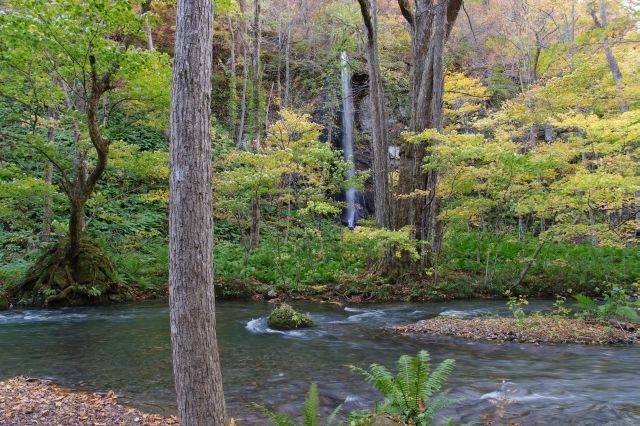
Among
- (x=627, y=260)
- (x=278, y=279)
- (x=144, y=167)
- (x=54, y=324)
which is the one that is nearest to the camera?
(x=54, y=324)

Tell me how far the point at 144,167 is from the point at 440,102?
8.30m

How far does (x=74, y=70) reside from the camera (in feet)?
28.1

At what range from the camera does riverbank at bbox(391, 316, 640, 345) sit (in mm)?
7938

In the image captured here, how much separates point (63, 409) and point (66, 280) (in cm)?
800

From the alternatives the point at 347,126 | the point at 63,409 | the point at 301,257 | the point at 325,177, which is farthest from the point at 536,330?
the point at 347,126

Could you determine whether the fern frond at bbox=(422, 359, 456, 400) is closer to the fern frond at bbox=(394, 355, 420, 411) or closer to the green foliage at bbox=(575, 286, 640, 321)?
the fern frond at bbox=(394, 355, 420, 411)

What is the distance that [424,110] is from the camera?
42.9 ft

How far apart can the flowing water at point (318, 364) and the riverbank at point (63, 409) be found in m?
0.31

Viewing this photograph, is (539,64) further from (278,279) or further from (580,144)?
(278,279)

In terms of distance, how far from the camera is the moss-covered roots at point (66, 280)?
439 inches

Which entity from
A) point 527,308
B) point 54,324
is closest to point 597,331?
point 527,308

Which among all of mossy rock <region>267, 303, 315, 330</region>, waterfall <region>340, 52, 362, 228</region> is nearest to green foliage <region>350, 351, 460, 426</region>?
mossy rock <region>267, 303, 315, 330</region>

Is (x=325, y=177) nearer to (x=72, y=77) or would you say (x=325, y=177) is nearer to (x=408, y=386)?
(x=72, y=77)

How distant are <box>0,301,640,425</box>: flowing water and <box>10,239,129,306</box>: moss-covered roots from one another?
2.95 feet
